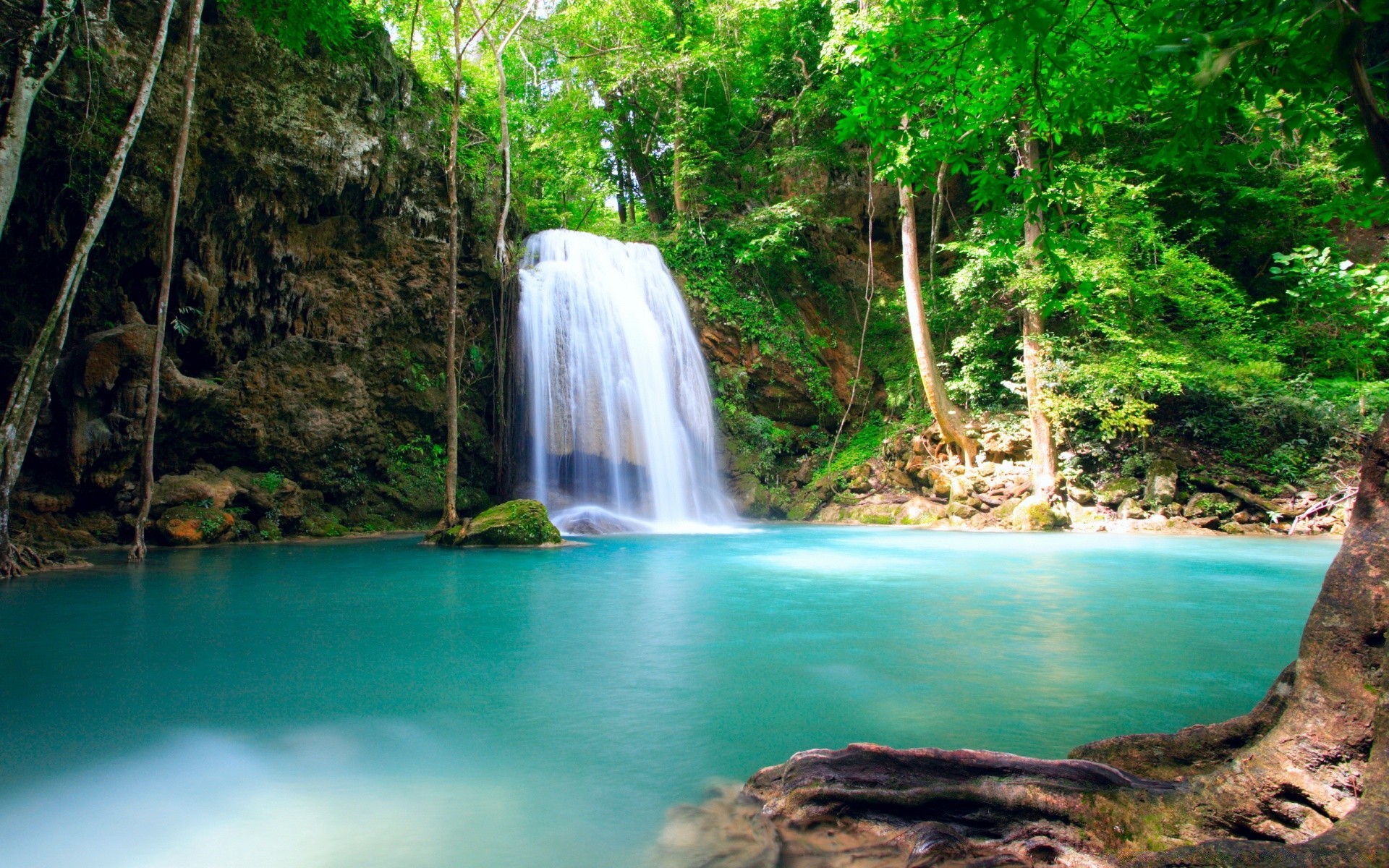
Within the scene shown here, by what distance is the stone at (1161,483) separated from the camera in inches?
535

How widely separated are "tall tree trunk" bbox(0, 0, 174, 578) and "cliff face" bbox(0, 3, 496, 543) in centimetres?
155

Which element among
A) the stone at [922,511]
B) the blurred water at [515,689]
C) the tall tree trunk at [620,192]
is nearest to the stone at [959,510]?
the stone at [922,511]

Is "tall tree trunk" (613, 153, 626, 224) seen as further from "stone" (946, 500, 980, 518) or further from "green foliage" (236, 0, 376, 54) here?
"stone" (946, 500, 980, 518)

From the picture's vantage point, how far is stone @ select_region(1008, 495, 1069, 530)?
1380cm

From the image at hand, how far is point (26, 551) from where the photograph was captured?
8422 mm

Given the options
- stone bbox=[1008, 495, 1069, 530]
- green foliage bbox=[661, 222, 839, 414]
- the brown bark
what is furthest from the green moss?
the brown bark

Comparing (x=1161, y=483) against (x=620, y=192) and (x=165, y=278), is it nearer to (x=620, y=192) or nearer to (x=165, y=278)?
(x=165, y=278)

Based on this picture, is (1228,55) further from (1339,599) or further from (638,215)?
(638,215)

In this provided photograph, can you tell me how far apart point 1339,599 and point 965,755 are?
113 centimetres

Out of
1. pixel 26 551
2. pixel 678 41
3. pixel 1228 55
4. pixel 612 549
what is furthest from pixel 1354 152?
pixel 678 41

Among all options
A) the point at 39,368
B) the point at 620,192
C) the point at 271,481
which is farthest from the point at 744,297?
the point at 39,368

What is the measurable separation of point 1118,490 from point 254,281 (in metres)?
16.2

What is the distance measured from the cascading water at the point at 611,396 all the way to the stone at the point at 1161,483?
8.89 m

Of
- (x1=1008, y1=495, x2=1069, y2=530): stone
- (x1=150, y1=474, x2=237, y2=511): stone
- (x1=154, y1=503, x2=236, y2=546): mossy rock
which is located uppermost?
(x1=150, y1=474, x2=237, y2=511): stone
